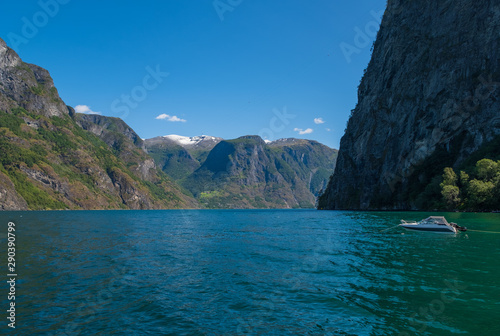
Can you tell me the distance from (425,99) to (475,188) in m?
52.6

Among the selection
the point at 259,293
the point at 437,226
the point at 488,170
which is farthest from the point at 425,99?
the point at 259,293

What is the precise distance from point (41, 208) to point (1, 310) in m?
222

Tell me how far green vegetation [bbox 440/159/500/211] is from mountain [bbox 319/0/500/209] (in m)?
8.97

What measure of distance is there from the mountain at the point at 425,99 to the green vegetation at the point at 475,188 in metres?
8.97

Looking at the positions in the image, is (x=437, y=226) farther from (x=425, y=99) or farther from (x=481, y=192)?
(x=425, y=99)

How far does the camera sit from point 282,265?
24.1 m

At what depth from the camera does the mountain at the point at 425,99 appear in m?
103

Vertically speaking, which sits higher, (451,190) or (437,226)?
(451,190)

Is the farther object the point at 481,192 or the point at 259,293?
the point at 481,192

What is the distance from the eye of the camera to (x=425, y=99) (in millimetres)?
120688

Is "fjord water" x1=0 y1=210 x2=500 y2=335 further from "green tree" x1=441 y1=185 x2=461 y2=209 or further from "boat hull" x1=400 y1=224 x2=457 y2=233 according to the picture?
"green tree" x1=441 y1=185 x2=461 y2=209

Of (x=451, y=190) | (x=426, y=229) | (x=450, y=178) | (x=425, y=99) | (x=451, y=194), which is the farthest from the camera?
(x=425, y=99)

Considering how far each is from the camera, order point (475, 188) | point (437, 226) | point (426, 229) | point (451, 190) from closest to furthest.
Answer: point (437, 226) < point (426, 229) < point (475, 188) < point (451, 190)

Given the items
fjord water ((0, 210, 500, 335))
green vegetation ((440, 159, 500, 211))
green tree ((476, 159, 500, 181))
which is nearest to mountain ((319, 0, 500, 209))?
green vegetation ((440, 159, 500, 211))
